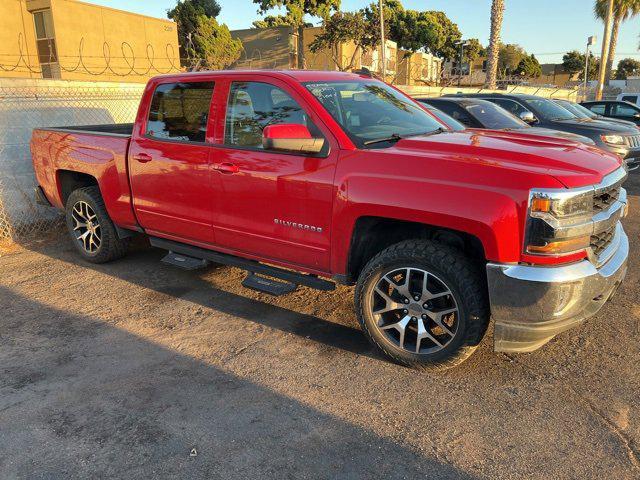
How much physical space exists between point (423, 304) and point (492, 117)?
597cm

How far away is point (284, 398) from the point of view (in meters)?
3.25

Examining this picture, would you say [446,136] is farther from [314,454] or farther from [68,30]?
[68,30]

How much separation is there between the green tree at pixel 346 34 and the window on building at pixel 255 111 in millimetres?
34532

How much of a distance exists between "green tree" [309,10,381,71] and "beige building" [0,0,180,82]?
17.2 meters

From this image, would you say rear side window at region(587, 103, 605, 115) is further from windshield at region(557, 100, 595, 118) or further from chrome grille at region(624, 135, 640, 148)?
chrome grille at region(624, 135, 640, 148)

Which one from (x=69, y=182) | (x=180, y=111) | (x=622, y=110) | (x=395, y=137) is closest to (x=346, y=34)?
(x=622, y=110)

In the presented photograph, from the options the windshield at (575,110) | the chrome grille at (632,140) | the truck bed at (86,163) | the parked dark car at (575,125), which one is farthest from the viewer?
the windshield at (575,110)

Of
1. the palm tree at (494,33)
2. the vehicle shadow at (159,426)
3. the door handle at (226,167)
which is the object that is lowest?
the vehicle shadow at (159,426)

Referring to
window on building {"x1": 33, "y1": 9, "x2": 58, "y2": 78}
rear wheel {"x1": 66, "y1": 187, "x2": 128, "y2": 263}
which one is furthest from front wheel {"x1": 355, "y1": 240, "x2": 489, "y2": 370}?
window on building {"x1": 33, "y1": 9, "x2": 58, "y2": 78}

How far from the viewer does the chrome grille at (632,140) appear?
31.0 ft

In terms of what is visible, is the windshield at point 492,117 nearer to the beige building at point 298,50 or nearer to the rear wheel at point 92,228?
the rear wheel at point 92,228

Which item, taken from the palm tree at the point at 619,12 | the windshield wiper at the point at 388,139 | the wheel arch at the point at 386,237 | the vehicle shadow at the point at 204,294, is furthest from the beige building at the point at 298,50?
the wheel arch at the point at 386,237

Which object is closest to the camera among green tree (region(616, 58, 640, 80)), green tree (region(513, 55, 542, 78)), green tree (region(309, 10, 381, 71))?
green tree (region(309, 10, 381, 71))

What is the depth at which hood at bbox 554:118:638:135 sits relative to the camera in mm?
9449
